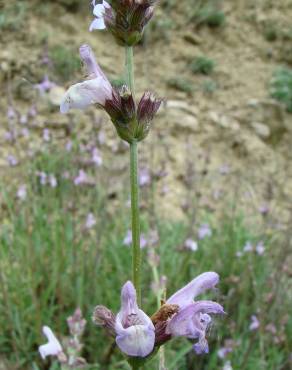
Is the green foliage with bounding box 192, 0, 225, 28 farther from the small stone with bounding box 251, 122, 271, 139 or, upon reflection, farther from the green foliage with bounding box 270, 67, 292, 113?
Answer: the small stone with bounding box 251, 122, 271, 139

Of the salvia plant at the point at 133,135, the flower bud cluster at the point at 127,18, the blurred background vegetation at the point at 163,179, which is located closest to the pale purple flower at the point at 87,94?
the salvia plant at the point at 133,135

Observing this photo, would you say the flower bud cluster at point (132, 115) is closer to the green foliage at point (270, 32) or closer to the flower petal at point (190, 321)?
the flower petal at point (190, 321)

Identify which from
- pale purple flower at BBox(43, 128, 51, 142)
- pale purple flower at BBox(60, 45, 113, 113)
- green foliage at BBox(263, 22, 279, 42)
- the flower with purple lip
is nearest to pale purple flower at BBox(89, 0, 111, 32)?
pale purple flower at BBox(60, 45, 113, 113)

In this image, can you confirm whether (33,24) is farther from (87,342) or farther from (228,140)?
(87,342)

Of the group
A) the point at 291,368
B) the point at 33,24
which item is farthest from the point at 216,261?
the point at 33,24

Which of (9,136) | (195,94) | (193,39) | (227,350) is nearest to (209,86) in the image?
(195,94)

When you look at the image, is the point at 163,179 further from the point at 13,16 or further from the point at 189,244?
the point at 13,16
